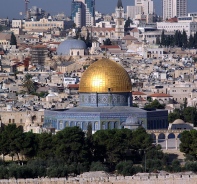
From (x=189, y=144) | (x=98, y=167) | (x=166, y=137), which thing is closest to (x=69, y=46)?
(x=166, y=137)

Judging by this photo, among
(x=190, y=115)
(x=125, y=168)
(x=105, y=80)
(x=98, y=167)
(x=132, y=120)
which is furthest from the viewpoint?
(x=190, y=115)

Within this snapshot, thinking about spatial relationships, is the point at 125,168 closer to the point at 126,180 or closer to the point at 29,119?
the point at 126,180

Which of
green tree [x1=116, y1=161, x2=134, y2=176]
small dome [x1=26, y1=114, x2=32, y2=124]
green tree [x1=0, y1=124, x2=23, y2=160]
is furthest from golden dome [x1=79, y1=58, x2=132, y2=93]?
green tree [x1=116, y1=161, x2=134, y2=176]

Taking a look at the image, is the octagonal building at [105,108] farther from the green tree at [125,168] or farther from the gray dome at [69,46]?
the gray dome at [69,46]

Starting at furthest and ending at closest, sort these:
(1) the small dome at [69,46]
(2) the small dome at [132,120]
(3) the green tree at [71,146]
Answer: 1. (1) the small dome at [69,46]
2. (2) the small dome at [132,120]
3. (3) the green tree at [71,146]

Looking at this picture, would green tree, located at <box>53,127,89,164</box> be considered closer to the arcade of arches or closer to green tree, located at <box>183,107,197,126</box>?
the arcade of arches

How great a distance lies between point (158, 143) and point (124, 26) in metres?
108

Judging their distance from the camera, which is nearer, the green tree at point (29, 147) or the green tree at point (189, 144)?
the green tree at point (29, 147)

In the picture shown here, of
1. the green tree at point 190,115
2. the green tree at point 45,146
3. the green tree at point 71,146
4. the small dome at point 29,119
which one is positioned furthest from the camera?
the green tree at point 190,115

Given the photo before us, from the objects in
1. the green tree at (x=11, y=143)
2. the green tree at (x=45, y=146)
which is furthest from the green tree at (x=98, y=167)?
the green tree at (x=11, y=143)

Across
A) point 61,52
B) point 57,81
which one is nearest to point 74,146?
point 57,81

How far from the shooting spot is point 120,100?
58469 mm

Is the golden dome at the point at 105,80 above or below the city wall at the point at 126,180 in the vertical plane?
above

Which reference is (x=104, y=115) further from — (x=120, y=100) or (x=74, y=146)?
(x=74, y=146)
